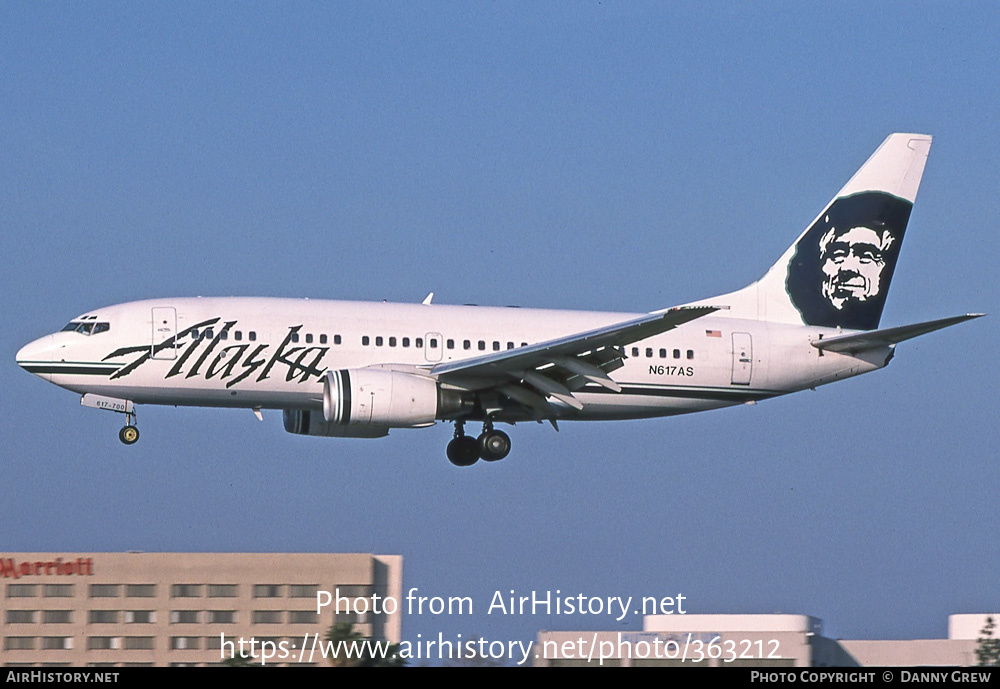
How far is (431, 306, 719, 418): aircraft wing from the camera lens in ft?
128

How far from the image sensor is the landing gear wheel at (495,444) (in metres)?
42.9

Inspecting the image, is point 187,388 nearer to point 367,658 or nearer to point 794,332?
point 367,658

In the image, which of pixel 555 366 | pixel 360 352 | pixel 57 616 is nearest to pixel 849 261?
pixel 555 366

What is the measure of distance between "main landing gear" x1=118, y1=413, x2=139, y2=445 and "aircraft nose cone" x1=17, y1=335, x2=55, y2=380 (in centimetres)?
249

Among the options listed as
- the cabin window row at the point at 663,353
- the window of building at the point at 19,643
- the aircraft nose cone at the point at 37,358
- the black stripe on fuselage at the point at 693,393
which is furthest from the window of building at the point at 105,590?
the cabin window row at the point at 663,353

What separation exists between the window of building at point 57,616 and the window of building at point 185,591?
3.90m

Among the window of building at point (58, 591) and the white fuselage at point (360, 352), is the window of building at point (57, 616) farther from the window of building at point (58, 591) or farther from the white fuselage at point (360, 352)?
the white fuselage at point (360, 352)

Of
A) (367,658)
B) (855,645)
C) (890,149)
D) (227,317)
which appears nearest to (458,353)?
(227,317)

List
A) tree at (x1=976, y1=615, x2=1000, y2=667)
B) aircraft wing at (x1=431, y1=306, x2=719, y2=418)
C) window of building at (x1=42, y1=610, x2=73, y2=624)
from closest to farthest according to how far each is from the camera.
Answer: aircraft wing at (x1=431, y1=306, x2=719, y2=418) → tree at (x1=976, y1=615, x2=1000, y2=667) → window of building at (x1=42, y1=610, x2=73, y2=624)

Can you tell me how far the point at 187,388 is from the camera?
40.5 m

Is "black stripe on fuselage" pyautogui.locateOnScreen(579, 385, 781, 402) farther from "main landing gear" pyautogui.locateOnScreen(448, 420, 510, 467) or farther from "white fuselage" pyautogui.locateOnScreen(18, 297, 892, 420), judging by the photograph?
"main landing gear" pyautogui.locateOnScreen(448, 420, 510, 467)

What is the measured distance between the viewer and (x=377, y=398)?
39.9m

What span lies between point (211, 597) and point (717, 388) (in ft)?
69.5

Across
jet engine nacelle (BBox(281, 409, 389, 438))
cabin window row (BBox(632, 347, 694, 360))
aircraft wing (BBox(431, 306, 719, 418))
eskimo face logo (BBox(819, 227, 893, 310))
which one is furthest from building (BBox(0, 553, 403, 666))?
eskimo face logo (BBox(819, 227, 893, 310))
